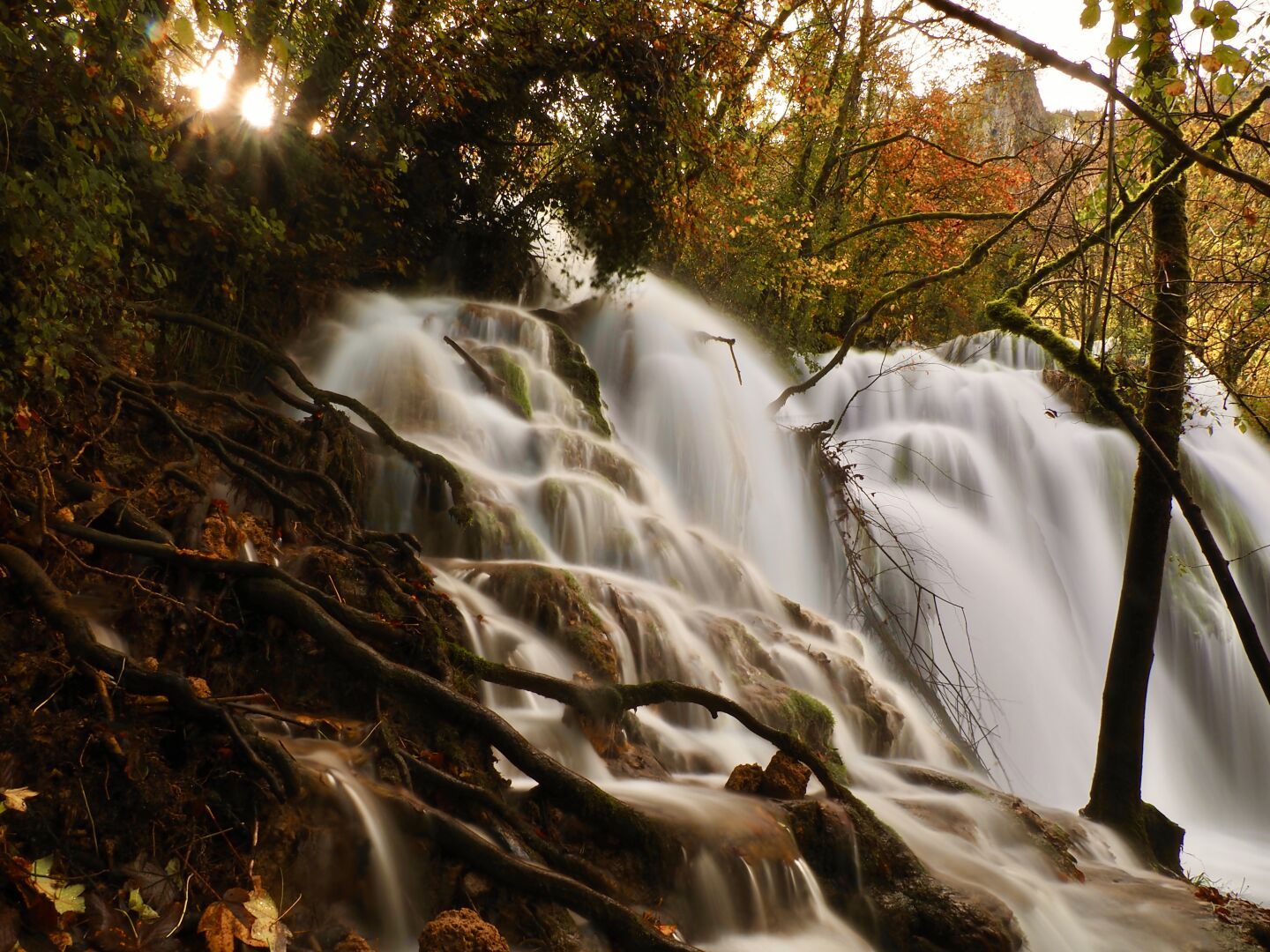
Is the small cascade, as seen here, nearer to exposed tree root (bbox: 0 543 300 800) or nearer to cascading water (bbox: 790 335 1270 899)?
exposed tree root (bbox: 0 543 300 800)

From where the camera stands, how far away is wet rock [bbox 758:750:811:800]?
489 cm

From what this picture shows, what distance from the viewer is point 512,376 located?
9703 mm

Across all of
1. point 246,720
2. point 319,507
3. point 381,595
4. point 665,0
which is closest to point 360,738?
point 246,720

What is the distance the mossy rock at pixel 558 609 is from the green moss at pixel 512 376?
11.8 feet

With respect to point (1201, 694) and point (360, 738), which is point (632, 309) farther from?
point (360, 738)

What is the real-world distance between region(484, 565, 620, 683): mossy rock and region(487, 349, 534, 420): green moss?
3.61 metres

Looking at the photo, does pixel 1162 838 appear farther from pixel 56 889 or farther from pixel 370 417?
pixel 56 889

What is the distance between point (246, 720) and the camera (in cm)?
318

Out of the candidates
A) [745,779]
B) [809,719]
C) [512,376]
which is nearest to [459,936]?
[745,779]

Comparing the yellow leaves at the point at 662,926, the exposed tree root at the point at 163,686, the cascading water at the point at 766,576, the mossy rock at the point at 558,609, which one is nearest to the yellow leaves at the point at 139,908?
the exposed tree root at the point at 163,686

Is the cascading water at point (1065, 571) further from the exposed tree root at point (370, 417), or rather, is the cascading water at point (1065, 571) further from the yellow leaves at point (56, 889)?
the yellow leaves at point (56, 889)

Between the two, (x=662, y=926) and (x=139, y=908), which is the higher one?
(x=139, y=908)

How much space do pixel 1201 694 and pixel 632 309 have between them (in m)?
9.10

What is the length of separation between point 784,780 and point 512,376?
5933 millimetres
